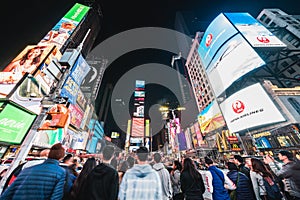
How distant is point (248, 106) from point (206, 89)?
14.8 meters

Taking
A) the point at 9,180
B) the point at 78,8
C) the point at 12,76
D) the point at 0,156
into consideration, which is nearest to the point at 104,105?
the point at 78,8

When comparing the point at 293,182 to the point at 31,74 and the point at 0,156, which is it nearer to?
the point at 0,156

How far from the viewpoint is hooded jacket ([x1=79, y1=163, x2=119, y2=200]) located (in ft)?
5.46

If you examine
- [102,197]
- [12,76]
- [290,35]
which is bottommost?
[102,197]

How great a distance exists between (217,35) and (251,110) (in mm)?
10591

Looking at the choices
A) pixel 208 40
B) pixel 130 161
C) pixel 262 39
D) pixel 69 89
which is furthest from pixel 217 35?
pixel 69 89

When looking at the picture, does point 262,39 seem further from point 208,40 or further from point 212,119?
point 212,119

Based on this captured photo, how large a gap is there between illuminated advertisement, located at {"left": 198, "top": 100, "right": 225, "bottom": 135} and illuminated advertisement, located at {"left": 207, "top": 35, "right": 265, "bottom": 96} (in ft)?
8.09

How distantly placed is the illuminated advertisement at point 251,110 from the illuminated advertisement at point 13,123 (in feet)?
54.5

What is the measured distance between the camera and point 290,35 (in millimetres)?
16516

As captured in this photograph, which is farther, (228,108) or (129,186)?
(228,108)


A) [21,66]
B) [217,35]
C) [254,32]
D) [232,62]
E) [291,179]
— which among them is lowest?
[291,179]

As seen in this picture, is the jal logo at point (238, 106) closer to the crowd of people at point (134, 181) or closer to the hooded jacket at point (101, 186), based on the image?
the crowd of people at point (134, 181)

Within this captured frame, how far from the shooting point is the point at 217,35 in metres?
14.7
